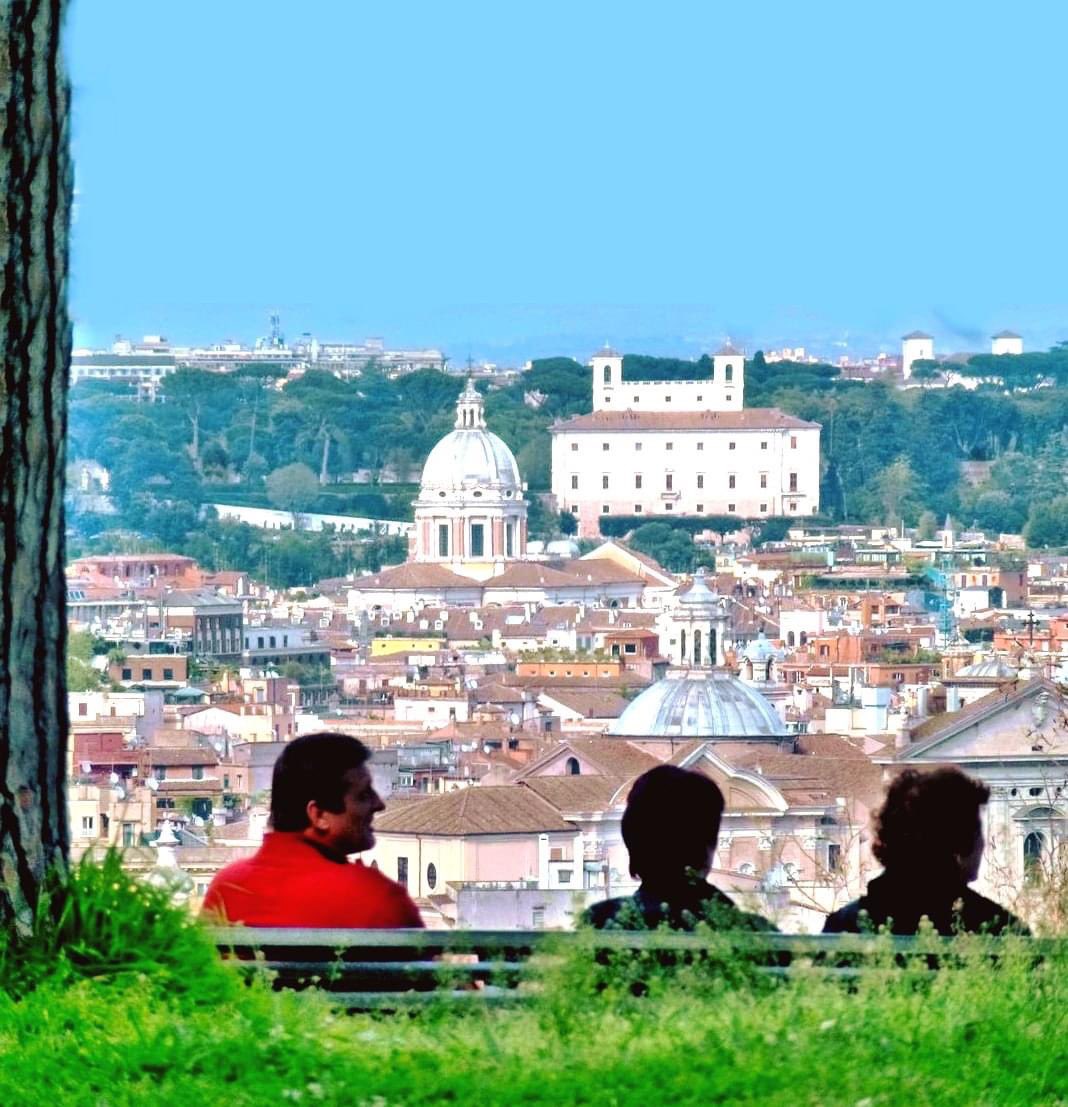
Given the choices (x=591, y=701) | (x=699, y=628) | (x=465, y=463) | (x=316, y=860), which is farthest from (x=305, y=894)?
(x=465, y=463)

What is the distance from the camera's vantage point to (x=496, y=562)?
55.7m

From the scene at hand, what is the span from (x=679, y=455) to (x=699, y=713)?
4395 centimetres

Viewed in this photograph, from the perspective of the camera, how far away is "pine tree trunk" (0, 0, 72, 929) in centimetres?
247

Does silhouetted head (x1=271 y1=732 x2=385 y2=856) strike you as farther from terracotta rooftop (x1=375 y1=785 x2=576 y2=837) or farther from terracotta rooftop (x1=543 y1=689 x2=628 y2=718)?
terracotta rooftop (x1=543 y1=689 x2=628 y2=718)

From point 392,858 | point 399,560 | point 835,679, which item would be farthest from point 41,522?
point 399,560

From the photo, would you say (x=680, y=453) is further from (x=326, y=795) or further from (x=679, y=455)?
(x=326, y=795)

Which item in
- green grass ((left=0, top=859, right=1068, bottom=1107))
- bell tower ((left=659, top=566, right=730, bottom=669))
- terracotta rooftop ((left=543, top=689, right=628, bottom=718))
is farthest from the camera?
terracotta rooftop ((left=543, top=689, right=628, bottom=718))

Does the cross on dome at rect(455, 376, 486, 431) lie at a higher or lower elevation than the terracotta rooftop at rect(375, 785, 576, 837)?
higher

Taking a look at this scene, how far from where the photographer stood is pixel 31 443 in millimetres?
2488

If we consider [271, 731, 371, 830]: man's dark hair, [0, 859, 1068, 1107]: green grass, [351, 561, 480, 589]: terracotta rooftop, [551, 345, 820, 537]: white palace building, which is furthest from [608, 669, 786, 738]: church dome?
[551, 345, 820, 537]: white palace building

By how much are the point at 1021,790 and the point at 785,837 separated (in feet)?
8.53

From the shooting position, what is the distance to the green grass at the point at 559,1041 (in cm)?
207

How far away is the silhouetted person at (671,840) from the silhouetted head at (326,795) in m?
0.19

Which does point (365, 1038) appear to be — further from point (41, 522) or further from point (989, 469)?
point (989, 469)
